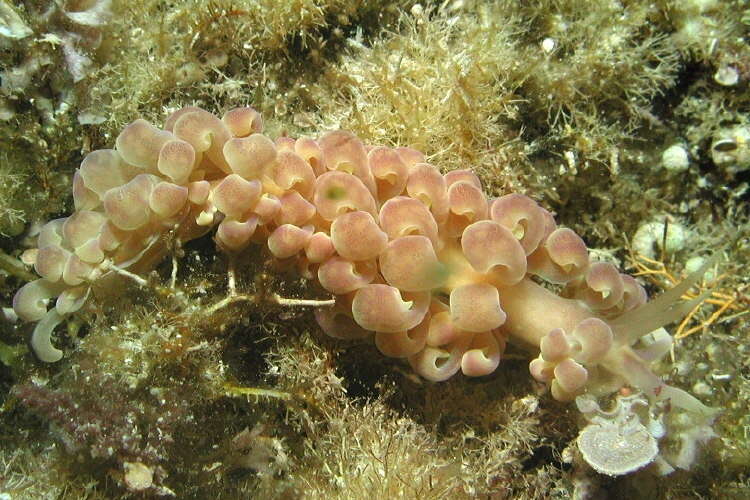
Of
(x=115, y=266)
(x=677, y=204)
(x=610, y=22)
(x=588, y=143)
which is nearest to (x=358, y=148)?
(x=115, y=266)

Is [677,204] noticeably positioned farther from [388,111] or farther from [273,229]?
[273,229]
